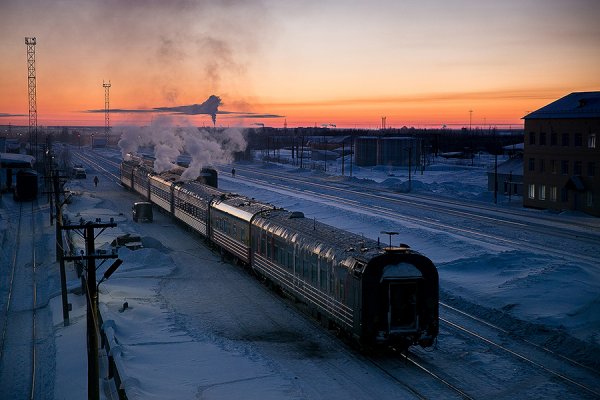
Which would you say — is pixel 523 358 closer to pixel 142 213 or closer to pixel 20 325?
pixel 20 325

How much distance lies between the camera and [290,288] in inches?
900

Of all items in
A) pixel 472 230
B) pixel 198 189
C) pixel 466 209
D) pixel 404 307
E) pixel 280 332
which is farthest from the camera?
pixel 466 209

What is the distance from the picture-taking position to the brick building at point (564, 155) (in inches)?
1924

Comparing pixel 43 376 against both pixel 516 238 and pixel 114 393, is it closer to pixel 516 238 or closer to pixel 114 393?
pixel 114 393

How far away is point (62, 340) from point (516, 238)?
2575 cm

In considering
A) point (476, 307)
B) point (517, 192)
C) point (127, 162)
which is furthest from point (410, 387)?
point (127, 162)

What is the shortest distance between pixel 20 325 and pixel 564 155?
42609 mm

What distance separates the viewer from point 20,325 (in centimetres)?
2436

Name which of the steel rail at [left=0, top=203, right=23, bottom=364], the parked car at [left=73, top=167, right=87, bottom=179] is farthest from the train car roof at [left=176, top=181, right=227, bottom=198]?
the parked car at [left=73, top=167, right=87, bottom=179]

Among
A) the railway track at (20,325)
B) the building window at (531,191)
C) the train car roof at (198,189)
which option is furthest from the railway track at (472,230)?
the railway track at (20,325)

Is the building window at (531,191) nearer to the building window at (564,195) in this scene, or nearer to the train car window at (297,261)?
the building window at (564,195)

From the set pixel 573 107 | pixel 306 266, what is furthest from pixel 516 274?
pixel 573 107

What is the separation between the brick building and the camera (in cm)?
4888

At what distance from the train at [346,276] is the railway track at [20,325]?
28.8ft
